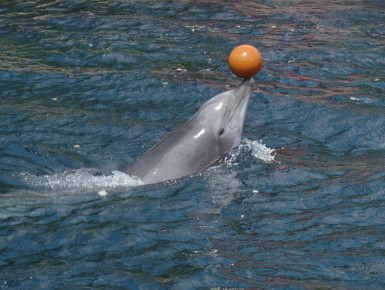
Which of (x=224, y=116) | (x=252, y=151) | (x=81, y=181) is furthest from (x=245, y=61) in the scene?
(x=81, y=181)

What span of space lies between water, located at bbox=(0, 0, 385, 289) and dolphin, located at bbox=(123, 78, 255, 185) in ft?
0.49

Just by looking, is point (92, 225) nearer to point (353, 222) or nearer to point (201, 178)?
point (201, 178)

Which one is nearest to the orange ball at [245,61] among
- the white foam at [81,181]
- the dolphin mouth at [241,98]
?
the dolphin mouth at [241,98]

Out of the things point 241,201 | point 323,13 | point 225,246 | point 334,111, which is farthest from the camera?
point 323,13

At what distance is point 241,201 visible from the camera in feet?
23.4

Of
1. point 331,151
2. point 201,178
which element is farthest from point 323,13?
point 201,178

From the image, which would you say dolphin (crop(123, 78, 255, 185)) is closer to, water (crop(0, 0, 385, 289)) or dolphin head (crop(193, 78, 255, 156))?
dolphin head (crop(193, 78, 255, 156))

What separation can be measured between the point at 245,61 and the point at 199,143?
3.11 ft

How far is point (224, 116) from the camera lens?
313 inches

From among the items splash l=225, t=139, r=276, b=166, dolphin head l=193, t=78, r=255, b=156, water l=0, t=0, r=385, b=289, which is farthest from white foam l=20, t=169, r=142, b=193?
splash l=225, t=139, r=276, b=166

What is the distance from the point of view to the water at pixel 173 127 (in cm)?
587

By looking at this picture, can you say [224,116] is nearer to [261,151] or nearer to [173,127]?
[261,151]

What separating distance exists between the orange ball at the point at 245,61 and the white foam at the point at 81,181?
1.54 m

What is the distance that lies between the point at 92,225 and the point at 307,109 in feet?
14.2
